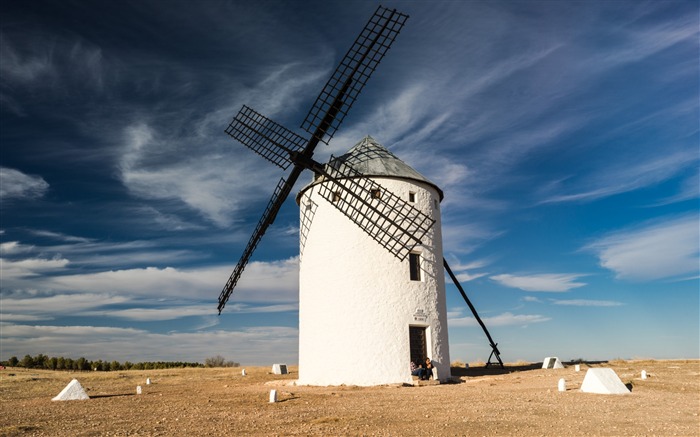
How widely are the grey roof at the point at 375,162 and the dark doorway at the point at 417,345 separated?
19.9ft

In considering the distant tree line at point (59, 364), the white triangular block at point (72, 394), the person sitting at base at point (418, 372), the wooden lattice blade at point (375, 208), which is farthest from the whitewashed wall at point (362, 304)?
the distant tree line at point (59, 364)

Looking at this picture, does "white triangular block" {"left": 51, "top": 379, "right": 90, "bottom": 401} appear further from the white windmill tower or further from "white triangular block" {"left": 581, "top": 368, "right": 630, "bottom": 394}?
"white triangular block" {"left": 581, "top": 368, "right": 630, "bottom": 394}

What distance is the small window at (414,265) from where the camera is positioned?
723 inches

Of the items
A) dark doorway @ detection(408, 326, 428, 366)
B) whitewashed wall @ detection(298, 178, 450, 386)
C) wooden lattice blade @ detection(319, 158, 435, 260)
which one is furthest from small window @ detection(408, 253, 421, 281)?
dark doorway @ detection(408, 326, 428, 366)

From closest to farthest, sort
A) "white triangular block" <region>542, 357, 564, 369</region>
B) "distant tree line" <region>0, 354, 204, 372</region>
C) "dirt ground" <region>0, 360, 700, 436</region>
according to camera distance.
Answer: "dirt ground" <region>0, 360, 700, 436</region>
"white triangular block" <region>542, 357, 564, 369</region>
"distant tree line" <region>0, 354, 204, 372</region>

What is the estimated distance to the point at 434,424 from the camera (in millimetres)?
8719

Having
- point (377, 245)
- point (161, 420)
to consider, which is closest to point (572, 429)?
point (161, 420)

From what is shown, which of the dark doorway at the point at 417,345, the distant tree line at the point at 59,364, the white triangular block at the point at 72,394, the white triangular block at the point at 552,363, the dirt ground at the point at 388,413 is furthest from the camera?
the distant tree line at the point at 59,364

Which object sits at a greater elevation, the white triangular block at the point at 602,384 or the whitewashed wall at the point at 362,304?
the whitewashed wall at the point at 362,304

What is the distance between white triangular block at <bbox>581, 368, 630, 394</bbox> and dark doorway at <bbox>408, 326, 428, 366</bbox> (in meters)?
6.10

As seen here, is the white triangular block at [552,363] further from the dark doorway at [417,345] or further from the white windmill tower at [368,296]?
the dark doorway at [417,345]

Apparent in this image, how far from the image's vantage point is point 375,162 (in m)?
19.2

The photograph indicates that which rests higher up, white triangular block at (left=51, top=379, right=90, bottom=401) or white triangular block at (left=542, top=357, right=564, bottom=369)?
white triangular block at (left=51, top=379, right=90, bottom=401)

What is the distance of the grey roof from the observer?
18.6 metres
